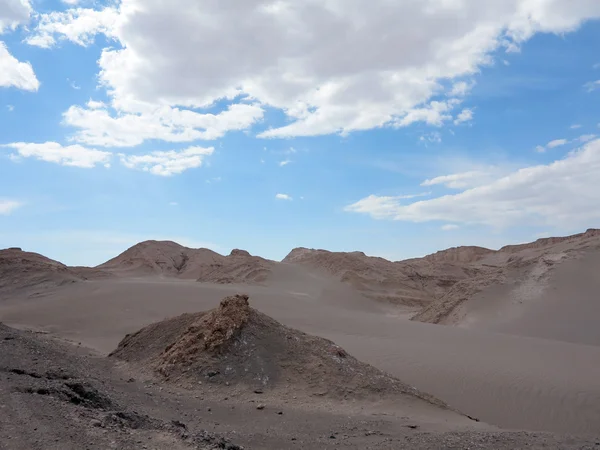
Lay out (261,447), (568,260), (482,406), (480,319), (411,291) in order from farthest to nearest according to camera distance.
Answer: (411,291), (568,260), (480,319), (482,406), (261,447)

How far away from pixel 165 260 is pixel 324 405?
42035 mm

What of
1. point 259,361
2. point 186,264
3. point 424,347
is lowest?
point 424,347

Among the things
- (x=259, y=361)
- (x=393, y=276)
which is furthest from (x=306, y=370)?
(x=393, y=276)

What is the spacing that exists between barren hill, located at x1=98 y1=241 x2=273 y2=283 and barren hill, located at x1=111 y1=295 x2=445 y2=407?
21706 millimetres

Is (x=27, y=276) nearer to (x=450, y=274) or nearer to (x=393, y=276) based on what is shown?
(x=393, y=276)

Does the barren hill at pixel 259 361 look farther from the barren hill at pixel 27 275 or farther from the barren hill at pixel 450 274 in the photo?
the barren hill at pixel 27 275

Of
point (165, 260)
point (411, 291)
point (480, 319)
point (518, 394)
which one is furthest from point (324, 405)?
point (165, 260)

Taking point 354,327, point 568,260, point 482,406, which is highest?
point 568,260

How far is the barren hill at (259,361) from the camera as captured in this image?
9508mm

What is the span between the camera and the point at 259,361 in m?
10.1

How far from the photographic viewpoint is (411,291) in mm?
34750

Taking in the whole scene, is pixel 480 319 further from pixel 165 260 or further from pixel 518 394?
pixel 165 260

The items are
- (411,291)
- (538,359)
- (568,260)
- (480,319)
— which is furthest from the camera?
(411,291)

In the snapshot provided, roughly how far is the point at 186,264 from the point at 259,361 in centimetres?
4076
